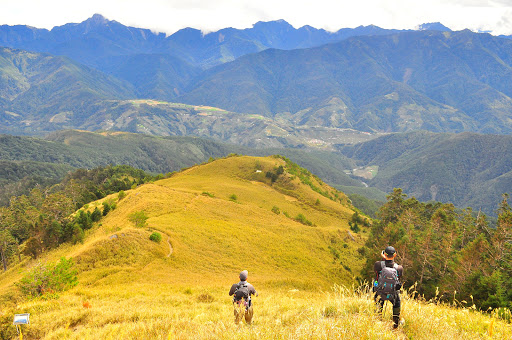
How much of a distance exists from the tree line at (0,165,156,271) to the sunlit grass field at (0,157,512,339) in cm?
235

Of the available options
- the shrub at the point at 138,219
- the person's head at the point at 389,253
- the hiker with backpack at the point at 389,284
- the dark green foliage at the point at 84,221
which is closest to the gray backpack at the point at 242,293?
the hiker with backpack at the point at 389,284

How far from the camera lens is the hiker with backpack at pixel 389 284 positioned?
27.7 ft

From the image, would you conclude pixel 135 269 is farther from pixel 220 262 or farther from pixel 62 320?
pixel 62 320

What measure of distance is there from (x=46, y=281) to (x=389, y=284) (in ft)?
69.4

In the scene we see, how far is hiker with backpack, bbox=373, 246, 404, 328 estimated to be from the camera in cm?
843

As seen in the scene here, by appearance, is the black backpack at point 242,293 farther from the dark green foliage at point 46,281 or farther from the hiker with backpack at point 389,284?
the dark green foliage at point 46,281

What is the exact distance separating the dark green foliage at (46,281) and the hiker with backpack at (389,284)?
1952 centimetres

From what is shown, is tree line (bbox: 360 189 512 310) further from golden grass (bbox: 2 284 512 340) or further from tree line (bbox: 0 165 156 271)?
tree line (bbox: 0 165 156 271)

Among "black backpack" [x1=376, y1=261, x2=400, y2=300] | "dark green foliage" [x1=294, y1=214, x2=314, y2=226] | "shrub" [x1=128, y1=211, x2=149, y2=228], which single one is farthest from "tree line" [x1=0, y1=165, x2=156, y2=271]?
"dark green foliage" [x1=294, y1=214, x2=314, y2=226]

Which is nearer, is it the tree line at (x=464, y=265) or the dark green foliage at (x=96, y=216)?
the tree line at (x=464, y=265)

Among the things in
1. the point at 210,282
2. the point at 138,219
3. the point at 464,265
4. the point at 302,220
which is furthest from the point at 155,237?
the point at 302,220

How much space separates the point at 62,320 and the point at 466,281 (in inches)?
1324

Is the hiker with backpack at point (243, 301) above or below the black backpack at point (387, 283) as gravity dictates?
below

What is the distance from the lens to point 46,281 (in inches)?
732
